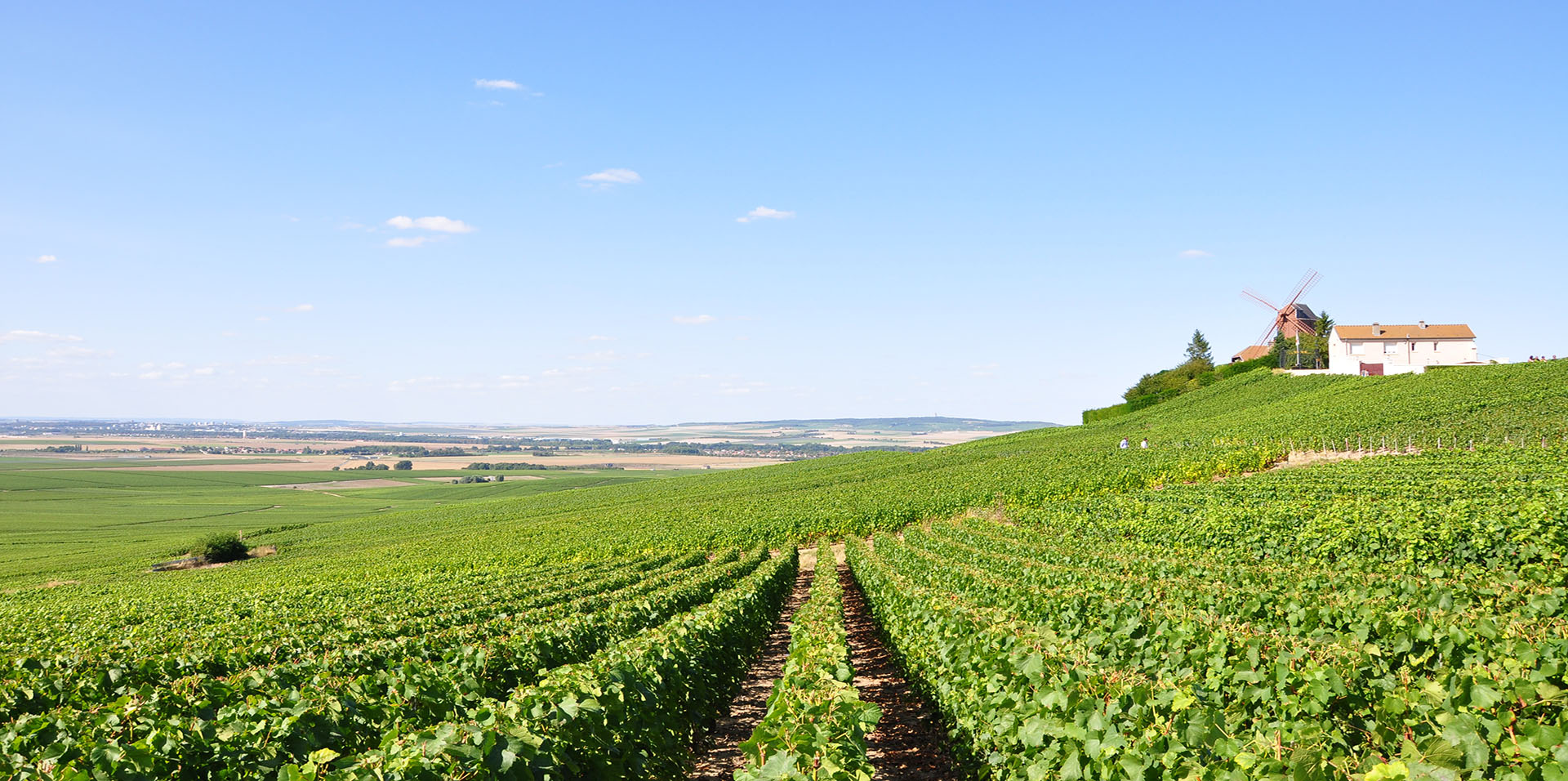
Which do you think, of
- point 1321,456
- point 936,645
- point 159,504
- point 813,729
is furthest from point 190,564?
point 1321,456

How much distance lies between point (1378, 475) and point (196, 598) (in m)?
42.0

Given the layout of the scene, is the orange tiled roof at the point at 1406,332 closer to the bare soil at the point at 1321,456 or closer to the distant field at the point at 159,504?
the bare soil at the point at 1321,456

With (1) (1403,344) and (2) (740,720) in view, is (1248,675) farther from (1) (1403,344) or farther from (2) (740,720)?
(1) (1403,344)

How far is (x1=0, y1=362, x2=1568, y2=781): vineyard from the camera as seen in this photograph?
551cm

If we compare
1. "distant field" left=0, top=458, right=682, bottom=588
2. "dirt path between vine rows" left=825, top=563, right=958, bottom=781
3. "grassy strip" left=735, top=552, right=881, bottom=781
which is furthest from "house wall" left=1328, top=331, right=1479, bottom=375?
"grassy strip" left=735, top=552, right=881, bottom=781

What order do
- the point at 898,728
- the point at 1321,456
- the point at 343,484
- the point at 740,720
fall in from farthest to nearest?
the point at 343,484, the point at 1321,456, the point at 740,720, the point at 898,728

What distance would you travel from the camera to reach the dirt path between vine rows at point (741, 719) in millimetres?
10195

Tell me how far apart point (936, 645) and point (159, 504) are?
126 meters

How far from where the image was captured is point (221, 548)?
5584 cm

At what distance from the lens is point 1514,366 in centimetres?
6125

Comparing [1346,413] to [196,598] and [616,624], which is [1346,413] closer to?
[616,624]

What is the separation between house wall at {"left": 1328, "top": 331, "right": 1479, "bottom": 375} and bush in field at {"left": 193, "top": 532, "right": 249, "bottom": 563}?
103m

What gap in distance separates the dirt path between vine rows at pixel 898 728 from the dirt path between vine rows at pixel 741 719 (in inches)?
63.3

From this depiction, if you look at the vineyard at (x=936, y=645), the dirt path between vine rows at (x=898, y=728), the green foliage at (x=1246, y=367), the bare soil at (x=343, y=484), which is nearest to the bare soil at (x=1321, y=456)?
the vineyard at (x=936, y=645)
